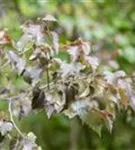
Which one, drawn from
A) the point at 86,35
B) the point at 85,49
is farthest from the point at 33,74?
the point at 86,35

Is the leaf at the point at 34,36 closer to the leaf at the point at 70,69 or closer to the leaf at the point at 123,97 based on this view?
the leaf at the point at 70,69

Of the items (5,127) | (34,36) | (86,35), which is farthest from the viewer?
(86,35)

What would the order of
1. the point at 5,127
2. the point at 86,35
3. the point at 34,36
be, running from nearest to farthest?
the point at 5,127
the point at 34,36
the point at 86,35

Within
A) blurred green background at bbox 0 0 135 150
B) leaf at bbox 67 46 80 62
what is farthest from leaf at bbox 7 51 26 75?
blurred green background at bbox 0 0 135 150

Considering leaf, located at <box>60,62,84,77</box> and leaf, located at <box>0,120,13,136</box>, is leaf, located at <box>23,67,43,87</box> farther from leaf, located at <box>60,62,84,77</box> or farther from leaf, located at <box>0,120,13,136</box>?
leaf, located at <box>0,120,13,136</box>

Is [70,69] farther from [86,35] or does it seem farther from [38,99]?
[86,35]

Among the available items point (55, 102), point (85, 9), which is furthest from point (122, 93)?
point (85, 9)

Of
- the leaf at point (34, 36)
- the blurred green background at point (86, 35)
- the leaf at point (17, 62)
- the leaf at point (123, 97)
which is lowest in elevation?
the blurred green background at point (86, 35)

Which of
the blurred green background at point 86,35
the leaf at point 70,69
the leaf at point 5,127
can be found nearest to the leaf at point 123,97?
the leaf at point 70,69

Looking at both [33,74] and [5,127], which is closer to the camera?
[5,127]
